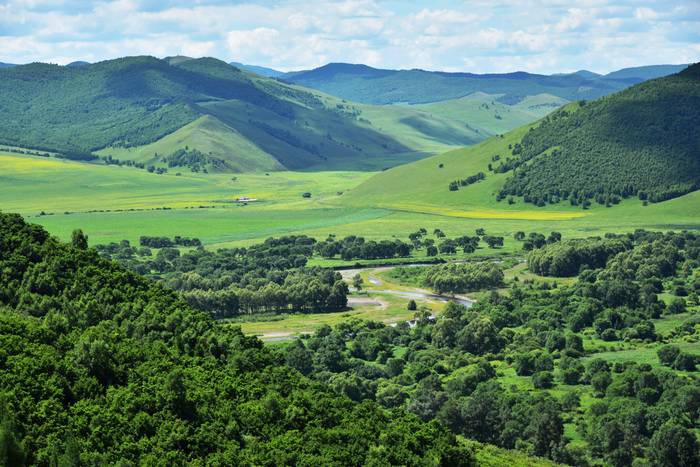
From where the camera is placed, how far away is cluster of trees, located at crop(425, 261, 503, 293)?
18612 cm

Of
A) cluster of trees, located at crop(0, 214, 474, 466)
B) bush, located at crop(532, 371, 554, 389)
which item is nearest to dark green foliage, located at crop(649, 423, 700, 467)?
bush, located at crop(532, 371, 554, 389)

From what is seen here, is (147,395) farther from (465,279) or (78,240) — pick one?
(465,279)

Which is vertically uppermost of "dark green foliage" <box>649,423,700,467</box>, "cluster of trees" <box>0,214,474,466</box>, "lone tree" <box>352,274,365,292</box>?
"cluster of trees" <box>0,214,474,466</box>

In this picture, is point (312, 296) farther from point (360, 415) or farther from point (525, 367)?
point (360, 415)

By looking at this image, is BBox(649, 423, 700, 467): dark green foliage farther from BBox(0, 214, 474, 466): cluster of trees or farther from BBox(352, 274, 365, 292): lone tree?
BBox(352, 274, 365, 292): lone tree

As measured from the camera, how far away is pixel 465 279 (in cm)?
18750

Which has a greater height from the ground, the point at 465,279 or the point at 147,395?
the point at 147,395

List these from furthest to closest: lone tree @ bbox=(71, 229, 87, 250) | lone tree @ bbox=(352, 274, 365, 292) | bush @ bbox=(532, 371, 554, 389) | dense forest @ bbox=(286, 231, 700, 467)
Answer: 1. lone tree @ bbox=(352, 274, 365, 292)
2. bush @ bbox=(532, 371, 554, 389)
3. dense forest @ bbox=(286, 231, 700, 467)
4. lone tree @ bbox=(71, 229, 87, 250)

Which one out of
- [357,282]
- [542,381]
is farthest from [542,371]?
[357,282]

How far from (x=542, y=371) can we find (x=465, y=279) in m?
69.4

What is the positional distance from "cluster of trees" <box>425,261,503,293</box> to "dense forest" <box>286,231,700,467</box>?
942cm

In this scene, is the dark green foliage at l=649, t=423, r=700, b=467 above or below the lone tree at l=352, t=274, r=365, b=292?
below

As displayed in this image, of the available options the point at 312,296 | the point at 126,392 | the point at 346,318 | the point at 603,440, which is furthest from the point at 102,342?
the point at 312,296

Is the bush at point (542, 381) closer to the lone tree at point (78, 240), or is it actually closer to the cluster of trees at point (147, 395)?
the cluster of trees at point (147, 395)
